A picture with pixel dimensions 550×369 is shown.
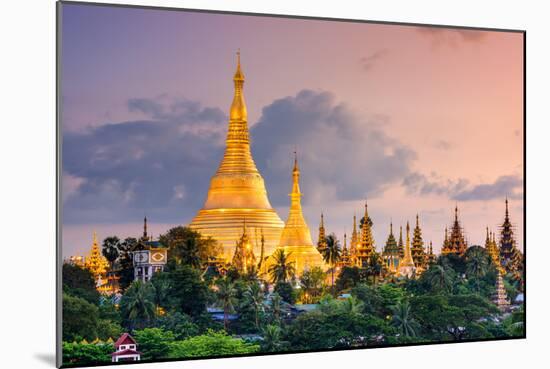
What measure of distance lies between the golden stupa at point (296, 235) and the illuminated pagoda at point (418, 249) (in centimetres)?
102

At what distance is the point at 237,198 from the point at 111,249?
161cm

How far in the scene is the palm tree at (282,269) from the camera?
1301cm

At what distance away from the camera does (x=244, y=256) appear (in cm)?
1288

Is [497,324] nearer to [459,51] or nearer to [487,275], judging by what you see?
[487,275]

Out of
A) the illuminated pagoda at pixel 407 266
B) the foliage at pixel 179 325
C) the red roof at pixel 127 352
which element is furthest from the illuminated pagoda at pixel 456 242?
the red roof at pixel 127 352

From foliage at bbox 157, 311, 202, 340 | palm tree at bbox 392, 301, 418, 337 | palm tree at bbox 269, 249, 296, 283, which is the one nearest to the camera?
foliage at bbox 157, 311, 202, 340

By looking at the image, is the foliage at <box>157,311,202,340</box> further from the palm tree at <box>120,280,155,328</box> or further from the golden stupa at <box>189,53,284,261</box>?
the golden stupa at <box>189,53,284,261</box>

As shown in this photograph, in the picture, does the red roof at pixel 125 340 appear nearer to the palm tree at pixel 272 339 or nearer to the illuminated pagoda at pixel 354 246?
the palm tree at pixel 272 339

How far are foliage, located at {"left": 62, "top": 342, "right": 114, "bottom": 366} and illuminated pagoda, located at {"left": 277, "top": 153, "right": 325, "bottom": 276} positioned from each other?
2024 mm

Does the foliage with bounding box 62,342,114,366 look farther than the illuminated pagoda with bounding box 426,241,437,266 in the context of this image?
No

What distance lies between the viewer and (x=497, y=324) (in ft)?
44.7

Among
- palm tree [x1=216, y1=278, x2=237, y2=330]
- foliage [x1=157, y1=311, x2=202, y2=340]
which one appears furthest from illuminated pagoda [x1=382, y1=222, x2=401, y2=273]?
foliage [x1=157, y1=311, x2=202, y2=340]

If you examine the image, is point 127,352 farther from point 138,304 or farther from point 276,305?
point 276,305

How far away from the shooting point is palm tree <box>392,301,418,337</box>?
43.3ft
